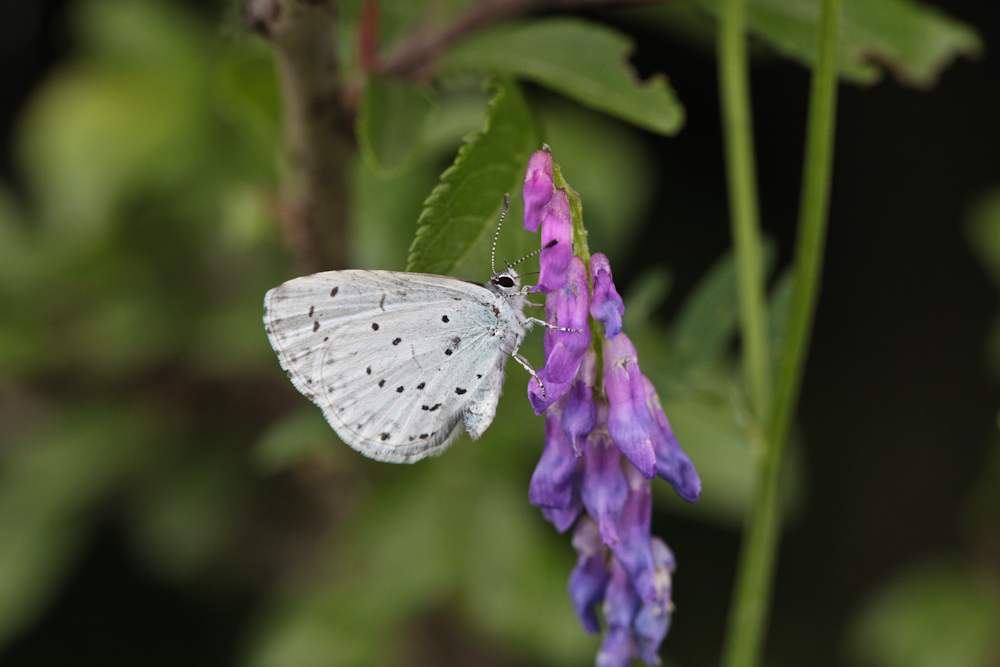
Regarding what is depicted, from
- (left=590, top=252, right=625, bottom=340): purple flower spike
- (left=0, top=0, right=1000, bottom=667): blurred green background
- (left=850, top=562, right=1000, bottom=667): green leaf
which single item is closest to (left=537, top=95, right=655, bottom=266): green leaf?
(left=0, top=0, right=1000, bottom=667): blurred green background

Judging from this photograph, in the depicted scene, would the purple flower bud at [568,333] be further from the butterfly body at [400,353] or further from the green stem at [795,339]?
the green stem at [795,339]

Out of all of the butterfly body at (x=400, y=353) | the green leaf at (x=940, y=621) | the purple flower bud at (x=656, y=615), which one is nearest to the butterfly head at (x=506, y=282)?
Result: the butterfly body at (x=400, y=353)

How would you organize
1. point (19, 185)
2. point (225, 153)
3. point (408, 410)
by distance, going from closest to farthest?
point (408, 410), point (225, 153), point (19, 185)

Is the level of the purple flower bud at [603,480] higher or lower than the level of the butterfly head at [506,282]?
lower

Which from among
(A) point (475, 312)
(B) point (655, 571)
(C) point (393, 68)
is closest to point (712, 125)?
(C) point (393, 68)

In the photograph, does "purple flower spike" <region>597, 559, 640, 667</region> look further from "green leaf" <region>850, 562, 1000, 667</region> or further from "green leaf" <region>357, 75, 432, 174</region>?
"green leaf" <region>850, 562, 1000, 667</region>

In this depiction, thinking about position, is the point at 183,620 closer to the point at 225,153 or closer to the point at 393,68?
the point at 225,153

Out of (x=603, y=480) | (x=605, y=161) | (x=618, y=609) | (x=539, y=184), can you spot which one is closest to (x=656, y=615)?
(x=618, y=609)
